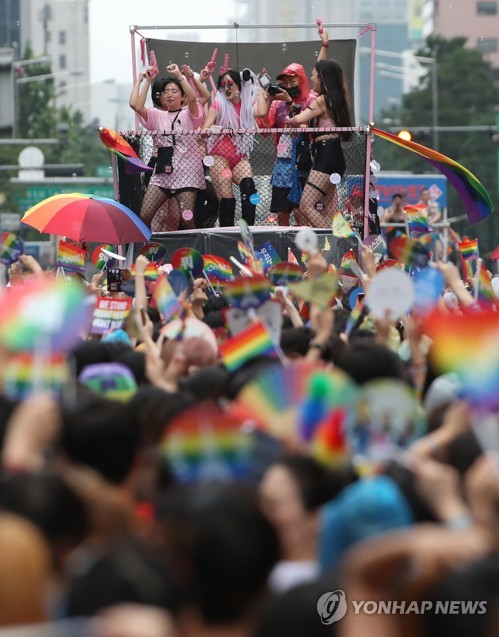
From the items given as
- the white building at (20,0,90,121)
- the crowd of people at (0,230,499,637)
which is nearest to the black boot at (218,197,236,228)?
the crowd of people at (0,230,499,637)

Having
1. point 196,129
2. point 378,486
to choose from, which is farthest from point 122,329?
point 378,486

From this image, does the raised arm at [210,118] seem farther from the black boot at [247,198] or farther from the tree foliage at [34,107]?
the tree foliage at [34,107]

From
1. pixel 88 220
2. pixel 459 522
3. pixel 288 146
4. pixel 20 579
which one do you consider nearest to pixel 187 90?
pixel 288 146

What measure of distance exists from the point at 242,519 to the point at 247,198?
34.8ft

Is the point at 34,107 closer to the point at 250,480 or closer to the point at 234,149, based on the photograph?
the point at 234,149

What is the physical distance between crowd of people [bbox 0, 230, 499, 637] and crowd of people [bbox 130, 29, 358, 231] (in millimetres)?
7989

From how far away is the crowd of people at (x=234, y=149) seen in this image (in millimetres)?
13648

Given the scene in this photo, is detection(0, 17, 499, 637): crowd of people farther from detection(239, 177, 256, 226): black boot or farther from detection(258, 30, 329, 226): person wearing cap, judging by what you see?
detection(239, 177, 256, 226): black boot

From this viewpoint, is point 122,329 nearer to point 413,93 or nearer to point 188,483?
point 188,483

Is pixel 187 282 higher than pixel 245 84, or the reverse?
pixel 245 84

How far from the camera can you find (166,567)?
3.21m

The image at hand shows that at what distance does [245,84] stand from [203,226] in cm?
134

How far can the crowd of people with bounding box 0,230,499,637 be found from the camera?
3152mm

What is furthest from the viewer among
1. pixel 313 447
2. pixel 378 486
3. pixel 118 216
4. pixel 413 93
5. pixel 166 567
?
pixel 413 93
